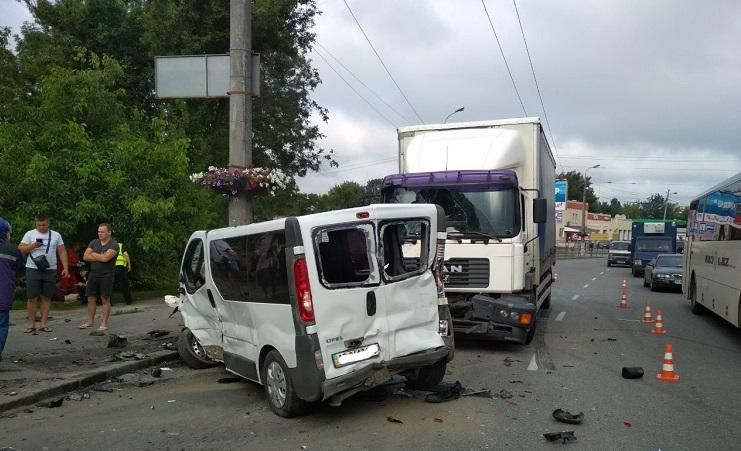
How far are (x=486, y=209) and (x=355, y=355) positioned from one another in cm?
451

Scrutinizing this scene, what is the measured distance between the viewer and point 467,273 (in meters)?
9.33

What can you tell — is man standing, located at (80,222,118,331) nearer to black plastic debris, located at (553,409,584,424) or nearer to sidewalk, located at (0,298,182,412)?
sidewalk, located at (0,298,182,412)

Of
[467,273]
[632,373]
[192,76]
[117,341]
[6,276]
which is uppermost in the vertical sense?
[192,76]

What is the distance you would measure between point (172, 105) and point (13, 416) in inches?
804

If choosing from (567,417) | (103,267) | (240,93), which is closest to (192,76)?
(240,93)

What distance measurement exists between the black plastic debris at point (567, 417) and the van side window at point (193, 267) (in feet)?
14.3

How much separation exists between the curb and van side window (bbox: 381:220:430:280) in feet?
12.7

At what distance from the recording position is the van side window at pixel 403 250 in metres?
6.44

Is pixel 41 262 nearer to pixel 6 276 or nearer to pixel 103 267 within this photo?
pixel 103 267

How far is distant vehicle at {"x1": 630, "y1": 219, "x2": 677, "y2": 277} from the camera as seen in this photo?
3222 cm

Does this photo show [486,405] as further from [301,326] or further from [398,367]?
[301,326]

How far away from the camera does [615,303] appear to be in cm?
1767

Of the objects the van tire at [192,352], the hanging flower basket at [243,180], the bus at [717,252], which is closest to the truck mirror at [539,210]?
the bus at [717,252]

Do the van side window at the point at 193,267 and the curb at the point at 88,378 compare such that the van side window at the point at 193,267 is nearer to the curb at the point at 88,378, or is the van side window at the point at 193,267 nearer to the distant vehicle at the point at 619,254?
the curb at the point at 88,378
